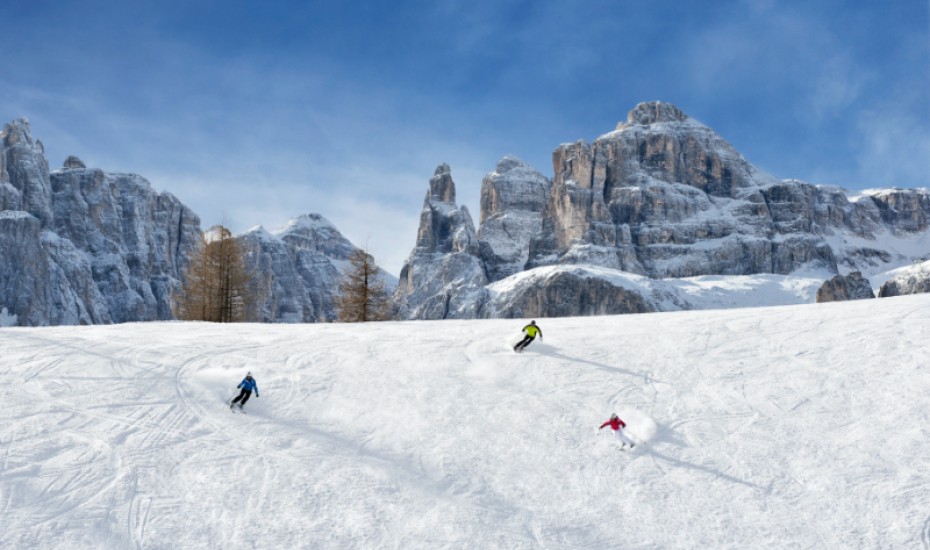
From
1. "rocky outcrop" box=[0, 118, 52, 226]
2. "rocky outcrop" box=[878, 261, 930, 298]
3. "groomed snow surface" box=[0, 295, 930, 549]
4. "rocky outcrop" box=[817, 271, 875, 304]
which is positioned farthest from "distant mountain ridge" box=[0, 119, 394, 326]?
"rocky outcrop" box=[878, 261, 930, 298]

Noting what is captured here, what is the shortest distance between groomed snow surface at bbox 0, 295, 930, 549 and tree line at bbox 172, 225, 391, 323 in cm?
2366

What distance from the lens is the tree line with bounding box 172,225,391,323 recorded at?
4759 cm

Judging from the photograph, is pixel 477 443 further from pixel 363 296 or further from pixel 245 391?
pixel 363 296

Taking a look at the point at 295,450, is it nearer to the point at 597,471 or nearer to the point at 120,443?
the point at 120,443

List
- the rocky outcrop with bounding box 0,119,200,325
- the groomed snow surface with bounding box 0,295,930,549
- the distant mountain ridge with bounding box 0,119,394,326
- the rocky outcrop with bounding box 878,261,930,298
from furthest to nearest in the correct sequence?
1. the rocky outcrop with bounding box 0,119,200,325
2. the distant mountain ridge with bounding box 0,119,394,326
3. the rocky outcrop with bounding box 878,261,930,298
4. the groomed snow surface with bounding box 0,295,930,549

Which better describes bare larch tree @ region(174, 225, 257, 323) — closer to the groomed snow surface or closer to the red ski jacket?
the groomed snow surface

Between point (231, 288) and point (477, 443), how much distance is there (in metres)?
38.8

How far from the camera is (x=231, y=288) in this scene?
4962 cm

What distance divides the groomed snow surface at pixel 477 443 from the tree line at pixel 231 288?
23.7 meters

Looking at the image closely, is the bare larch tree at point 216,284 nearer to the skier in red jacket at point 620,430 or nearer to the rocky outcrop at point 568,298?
the skier in red jacket at point 620,430

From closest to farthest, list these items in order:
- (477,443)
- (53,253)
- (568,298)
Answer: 1. (477,443)
2. (568,298)
3. (53,253)

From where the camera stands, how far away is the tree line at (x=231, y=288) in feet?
156

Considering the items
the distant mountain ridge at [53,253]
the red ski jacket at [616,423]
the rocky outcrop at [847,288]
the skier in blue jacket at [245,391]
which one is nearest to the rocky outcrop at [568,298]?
the rocky outcrop at [847,288]

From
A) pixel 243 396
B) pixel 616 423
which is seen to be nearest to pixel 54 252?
pixel 243 396
